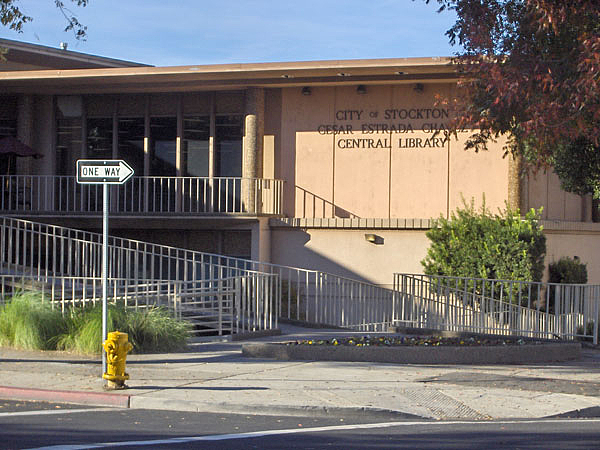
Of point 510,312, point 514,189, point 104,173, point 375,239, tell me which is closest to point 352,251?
point 375,239

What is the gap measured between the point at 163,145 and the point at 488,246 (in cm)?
915

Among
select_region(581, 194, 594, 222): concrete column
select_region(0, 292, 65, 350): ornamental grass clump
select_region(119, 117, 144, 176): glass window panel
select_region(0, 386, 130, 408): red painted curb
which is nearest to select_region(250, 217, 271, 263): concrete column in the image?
select_region(119, 117, 144, 176): glass window panel

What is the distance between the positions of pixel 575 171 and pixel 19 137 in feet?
49.4

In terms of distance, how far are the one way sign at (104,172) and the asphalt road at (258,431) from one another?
2.90 metres

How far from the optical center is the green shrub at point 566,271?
21.4 metres

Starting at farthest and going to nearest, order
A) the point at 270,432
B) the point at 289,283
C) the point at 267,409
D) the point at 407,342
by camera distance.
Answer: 1. the point at 289,283
2. the point at 407,342
3. the point at 267,409
4. the point at 270,432


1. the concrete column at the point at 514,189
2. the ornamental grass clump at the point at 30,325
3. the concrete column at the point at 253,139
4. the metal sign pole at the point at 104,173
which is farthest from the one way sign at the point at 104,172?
the concrete column at the point at 514,189

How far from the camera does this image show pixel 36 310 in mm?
14242

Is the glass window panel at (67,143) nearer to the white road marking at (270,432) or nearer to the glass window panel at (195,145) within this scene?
the glass window panel at (195,145)

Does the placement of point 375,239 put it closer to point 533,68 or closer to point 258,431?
point 533,68

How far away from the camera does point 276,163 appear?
22.8 meters

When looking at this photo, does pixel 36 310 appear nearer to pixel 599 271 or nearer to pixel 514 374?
pixel 514 374

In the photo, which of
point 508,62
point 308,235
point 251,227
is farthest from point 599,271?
point 508,62

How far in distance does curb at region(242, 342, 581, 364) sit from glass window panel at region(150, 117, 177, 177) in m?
10.7
